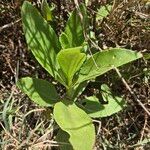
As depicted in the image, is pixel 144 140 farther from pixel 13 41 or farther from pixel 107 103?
pixel 13 41

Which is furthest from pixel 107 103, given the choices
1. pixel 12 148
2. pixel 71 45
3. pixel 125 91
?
pixel 12 148

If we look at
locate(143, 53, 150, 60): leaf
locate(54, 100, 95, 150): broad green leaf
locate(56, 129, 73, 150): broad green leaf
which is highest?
locate(143, 53, 150, 60): leaf

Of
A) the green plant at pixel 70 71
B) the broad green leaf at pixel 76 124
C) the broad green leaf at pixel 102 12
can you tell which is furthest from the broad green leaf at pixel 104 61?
the broad green leaf at pixel 102 12

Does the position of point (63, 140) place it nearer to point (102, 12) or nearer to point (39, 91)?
point (39, 91)

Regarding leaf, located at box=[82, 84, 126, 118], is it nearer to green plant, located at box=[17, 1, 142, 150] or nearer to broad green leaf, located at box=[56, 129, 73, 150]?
green plant, located at box=[17, 1, 142, 150]

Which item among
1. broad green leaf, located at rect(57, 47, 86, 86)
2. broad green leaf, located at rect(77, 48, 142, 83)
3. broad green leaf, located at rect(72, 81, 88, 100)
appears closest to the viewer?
broad green leaf, located at rect(57, 47, 86, 86)

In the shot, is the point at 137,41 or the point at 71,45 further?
the point at 137,41

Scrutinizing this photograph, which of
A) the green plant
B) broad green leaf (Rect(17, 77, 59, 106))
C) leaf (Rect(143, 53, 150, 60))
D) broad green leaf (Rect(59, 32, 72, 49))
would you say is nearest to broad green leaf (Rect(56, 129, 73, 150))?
the green plant
